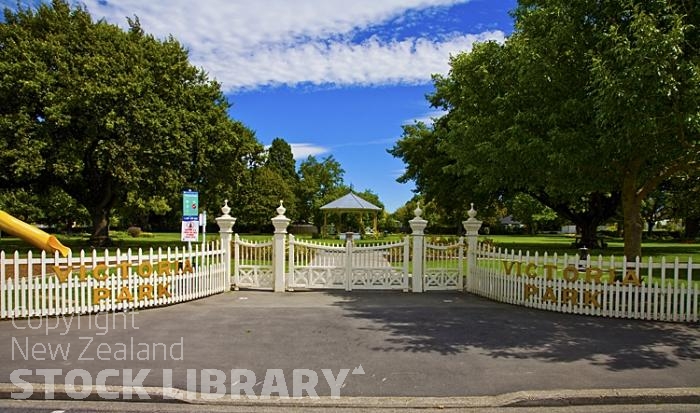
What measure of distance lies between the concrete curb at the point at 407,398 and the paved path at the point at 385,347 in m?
0.17

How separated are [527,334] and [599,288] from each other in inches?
100

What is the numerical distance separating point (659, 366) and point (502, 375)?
2.12 metres

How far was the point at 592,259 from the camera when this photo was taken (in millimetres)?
9617

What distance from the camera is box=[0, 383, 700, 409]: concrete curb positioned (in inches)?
193

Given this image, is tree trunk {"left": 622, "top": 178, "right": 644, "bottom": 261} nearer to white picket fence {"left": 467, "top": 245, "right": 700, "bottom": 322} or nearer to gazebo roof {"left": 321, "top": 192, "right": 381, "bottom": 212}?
white picket fence {"left": 467, "top": 245, "right": 700, "bottom": 322}

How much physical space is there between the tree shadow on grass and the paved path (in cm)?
2

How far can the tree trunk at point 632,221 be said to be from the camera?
10555mm

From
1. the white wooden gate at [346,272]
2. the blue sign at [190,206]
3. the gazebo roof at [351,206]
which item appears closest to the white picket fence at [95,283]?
the blue sign at [190,206]

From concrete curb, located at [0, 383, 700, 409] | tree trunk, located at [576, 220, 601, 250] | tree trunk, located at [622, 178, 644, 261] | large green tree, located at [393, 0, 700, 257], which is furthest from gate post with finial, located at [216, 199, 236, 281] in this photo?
tree trunk, located at [576, 220, 601, 250]

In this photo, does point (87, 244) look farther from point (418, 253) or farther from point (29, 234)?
point (418, 253)

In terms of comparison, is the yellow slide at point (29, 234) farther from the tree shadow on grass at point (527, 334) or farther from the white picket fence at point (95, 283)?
the tree shadow on grass at point (527, 334)

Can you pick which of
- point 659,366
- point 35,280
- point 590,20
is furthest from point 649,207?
point 35,280

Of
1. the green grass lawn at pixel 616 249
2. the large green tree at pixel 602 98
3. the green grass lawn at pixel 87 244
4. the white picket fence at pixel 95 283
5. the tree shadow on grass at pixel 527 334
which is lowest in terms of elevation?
the green grass lawn at pixel 87 244

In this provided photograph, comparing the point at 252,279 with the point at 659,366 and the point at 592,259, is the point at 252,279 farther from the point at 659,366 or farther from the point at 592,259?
the point at 659,366
